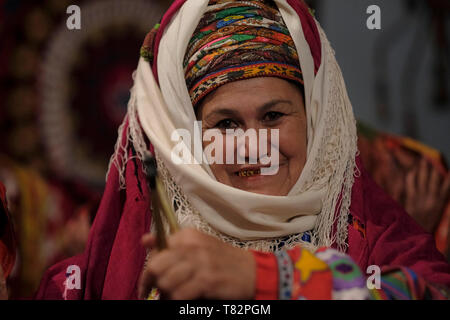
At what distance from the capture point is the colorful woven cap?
3.95 feet

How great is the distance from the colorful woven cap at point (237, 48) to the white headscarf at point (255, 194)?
0.02 m

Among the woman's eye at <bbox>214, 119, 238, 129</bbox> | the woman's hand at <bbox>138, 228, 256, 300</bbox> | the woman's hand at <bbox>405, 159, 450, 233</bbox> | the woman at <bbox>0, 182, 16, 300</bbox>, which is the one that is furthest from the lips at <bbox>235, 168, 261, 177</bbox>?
the woman's hand at <bbox>405, 159, 450, 233</bbox>

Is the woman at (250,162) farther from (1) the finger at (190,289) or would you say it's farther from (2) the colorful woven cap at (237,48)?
(1) the finger at (190,289)

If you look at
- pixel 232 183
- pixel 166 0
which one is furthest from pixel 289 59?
pixel 166 0

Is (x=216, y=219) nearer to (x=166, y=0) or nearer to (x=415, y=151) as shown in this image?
(x=415, y=151)

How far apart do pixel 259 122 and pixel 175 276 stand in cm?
49

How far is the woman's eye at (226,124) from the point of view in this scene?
4.00ft

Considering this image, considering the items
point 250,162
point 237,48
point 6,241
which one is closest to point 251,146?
point 250,162

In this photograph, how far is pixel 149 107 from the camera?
1308mm

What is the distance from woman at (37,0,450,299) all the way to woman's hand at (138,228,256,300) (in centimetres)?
29

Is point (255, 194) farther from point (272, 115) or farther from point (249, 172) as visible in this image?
point (272, 115)

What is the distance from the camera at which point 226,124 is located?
1227mm

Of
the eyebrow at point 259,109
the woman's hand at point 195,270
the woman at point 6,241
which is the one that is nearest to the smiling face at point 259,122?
the eyebrow at point 259,109

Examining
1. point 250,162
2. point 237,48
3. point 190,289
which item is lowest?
point 190,289
